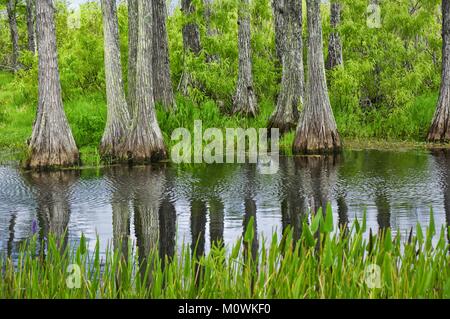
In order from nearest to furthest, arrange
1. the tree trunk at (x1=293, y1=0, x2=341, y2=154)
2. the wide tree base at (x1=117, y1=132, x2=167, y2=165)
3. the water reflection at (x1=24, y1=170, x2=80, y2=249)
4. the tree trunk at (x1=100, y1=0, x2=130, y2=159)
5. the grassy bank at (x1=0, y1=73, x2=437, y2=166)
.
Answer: the water reflection at (x1=24, y1=170, x2=80, y2=249) < the wide tree base at (x1=117, y1=132, x2=167, y2=165) < the tree trunk at (x1=100, y1=0, x2=130, y2=159) < the tree trunk at (x1=293, y1=0, x2=341, y2=154) < the grassy bank at (x1=0, y1=73, x2=437, y2=166)

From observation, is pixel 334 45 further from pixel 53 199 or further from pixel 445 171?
pixel 53 199

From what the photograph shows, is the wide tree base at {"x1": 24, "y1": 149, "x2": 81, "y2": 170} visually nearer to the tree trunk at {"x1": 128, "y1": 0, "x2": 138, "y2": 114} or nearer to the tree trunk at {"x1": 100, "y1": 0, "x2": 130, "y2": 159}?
the tree trunk at {"x1": 100, "y1": 0, "x2": 130, "y2": 159}

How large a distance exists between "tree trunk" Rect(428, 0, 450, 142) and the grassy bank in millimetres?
562

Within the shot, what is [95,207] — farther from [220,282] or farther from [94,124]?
[94,124]

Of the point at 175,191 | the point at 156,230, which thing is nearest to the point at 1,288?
the point at 156,230

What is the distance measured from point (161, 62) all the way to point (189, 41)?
13.6 feet

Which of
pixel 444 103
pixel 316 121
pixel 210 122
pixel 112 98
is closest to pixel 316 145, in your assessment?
pixel 316 121

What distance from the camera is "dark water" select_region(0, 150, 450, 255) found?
437 inches

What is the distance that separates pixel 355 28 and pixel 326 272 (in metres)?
18.4

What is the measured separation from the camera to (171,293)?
559 centimetres

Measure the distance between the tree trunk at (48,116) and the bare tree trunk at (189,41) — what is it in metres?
6.40

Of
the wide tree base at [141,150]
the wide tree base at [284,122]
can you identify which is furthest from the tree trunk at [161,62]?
the wide tree base at [141,150]

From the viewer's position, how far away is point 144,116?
1862 cm

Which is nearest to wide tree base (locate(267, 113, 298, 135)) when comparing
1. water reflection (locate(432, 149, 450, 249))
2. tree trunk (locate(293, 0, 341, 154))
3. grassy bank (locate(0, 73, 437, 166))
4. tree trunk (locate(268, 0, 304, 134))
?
tree trunk (locate(268, 0, 304, 134))
